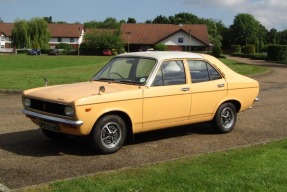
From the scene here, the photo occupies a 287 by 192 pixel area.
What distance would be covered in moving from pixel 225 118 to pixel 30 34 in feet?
316

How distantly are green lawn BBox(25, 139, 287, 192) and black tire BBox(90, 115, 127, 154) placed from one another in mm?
1005

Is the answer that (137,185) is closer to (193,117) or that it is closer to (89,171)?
(89,171)

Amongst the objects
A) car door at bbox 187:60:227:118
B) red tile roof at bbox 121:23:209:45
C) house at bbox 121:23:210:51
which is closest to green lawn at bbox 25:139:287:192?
A: car door at bbox 187:60:227:118

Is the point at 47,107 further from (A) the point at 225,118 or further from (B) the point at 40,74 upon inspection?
(B) the point at 40,74

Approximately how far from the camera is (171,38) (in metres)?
93.2

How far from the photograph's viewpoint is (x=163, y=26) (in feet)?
317

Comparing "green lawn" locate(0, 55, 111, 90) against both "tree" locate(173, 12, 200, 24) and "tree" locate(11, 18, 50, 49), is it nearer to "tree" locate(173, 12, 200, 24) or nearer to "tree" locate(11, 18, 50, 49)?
"tree" locate(11, 18, 50, 49)

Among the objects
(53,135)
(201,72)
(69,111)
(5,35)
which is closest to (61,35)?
(5,35)

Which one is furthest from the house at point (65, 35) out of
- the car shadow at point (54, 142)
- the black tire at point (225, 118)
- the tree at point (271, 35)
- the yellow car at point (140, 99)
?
the yellow car at point (140, 99)

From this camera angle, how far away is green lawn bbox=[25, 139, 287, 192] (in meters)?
5.09

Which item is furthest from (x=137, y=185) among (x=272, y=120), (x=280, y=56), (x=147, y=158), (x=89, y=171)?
(x=280, y=56)

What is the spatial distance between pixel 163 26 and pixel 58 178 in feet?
303

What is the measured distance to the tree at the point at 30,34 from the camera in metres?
98.8

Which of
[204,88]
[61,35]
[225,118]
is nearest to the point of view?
[204,88]
